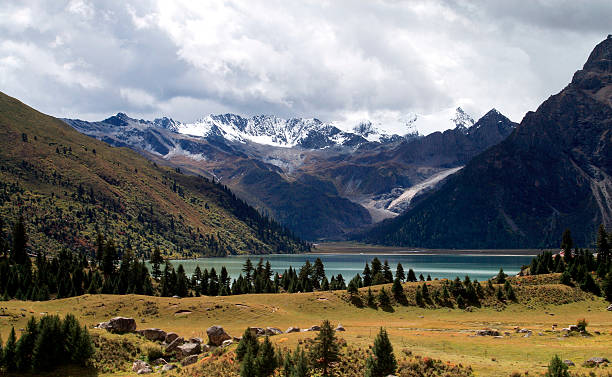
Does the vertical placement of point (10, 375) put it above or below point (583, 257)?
below

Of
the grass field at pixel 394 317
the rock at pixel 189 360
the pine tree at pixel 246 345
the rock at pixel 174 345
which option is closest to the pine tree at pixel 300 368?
the pine tree at pixel 246 345

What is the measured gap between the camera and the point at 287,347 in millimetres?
49688

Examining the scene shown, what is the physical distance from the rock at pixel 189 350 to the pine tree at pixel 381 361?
73.5 ft

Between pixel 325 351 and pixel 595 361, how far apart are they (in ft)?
77.2

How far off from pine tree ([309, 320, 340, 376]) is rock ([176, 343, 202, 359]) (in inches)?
649

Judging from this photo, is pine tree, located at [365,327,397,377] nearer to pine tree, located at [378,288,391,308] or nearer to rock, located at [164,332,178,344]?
rock, located at [164,332,178,344]

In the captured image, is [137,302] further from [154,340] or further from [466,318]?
[466,318]

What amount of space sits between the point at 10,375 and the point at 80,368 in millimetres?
6114

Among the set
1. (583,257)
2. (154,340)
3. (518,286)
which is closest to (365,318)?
(518,286)

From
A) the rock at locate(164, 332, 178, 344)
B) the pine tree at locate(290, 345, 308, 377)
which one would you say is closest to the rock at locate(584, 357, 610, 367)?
the pine tree at locate(290, 345, 308, 377)

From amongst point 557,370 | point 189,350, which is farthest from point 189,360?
point 557,370

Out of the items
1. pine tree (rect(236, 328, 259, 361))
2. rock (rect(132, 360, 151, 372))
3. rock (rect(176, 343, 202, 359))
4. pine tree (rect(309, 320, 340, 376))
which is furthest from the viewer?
rock (rect(176, 343, 202, 359))

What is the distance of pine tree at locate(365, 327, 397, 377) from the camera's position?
41562 mm

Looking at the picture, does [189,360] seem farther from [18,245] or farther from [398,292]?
[18,245]
